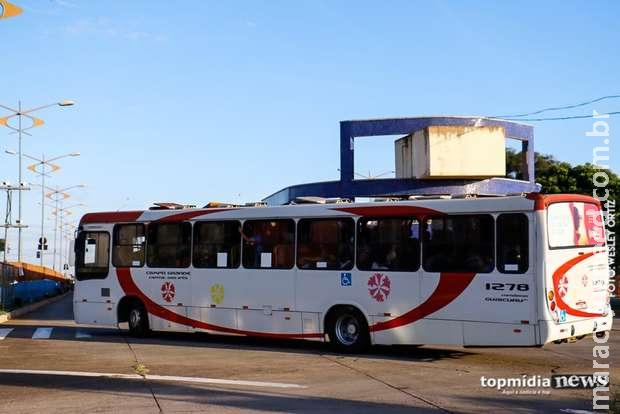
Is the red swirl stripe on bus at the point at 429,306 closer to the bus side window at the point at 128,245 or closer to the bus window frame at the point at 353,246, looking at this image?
the bus window frame at the point at 353,246

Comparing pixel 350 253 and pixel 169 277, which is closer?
pixel 350 253

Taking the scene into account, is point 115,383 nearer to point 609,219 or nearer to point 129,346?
point 129,346

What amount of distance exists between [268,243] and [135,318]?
4.64 meters

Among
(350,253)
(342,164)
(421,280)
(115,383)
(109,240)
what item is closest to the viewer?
(115,383)

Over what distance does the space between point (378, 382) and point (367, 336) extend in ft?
12.0

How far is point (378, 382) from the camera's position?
11.8 metres

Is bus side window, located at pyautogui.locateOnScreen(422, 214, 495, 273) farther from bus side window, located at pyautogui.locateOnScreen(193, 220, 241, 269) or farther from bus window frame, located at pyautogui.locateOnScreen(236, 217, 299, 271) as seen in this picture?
bus side window, located at pyautogui.locateOnScreen(193, 220, 241, 269)

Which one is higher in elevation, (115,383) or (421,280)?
(421,280)

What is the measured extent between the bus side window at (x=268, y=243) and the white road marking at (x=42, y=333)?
→ 6116mm

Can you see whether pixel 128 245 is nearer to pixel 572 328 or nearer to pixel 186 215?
pixel 186 215

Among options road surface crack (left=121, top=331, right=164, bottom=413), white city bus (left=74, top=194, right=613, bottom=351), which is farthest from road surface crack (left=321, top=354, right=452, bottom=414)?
road surface crack (left=121, top=331, right=164, bottom=413)

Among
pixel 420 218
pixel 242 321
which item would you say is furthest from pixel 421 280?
pixel 242 321

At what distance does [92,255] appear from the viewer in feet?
66.9

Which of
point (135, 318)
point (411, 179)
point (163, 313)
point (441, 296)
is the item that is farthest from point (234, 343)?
point (411, 179)
